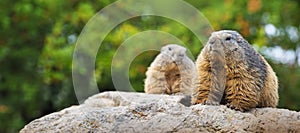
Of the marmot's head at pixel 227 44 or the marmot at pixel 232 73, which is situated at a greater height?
the marmot's head at pixel 227 44

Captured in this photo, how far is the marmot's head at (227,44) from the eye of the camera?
5535 millimetres

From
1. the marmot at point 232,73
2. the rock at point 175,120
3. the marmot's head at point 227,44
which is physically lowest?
the rock at point 175,120

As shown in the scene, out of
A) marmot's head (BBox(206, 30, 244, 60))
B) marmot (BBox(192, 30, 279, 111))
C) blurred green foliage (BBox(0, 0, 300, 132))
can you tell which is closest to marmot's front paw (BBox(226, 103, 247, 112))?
marmot (BBox(192, 30, 279, 111))

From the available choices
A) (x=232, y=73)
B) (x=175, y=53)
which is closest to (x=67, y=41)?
(x=175, y=53)

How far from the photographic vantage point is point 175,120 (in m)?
5.49

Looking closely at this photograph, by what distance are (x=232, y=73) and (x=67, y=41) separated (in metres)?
10.6

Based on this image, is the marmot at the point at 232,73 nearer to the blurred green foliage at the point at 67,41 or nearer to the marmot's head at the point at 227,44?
the marmot's head at the point at 227,44

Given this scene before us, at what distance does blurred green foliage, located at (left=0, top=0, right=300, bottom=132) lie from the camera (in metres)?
14.7

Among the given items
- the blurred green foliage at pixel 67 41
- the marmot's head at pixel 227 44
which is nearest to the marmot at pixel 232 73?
the marmot's head at pixel 227 44

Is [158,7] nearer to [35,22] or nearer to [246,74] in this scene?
[35,22]

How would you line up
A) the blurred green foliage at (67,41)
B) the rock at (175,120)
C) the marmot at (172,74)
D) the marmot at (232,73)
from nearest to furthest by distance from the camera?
the rock at (175,120), the marmot at (232,73), the marmot at (172,74), the blurred green foliage at (67,41)

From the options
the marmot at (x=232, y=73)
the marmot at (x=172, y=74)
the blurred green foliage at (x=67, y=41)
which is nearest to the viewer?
the marmot at (x=232, y=73)

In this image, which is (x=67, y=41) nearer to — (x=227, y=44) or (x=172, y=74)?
(x=172, y=74)

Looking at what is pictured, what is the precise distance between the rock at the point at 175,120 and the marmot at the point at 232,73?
145 mm
